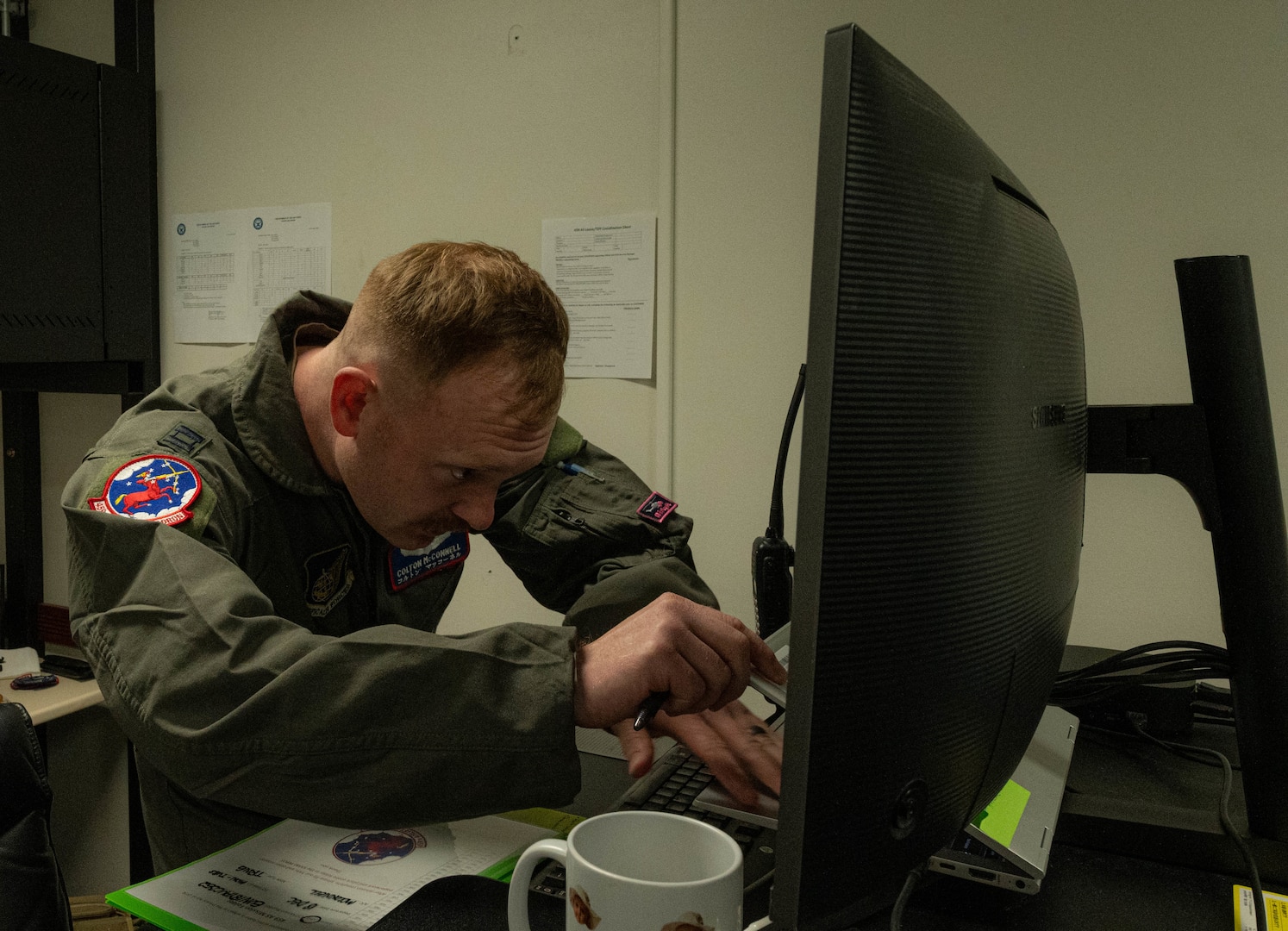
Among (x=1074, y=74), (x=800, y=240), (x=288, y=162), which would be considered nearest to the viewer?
(x=1074, y=74)

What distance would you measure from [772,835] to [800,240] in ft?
3.57

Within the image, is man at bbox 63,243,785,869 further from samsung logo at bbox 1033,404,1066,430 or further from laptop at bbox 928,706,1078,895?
samsung logo at bbox 1033,404,1066,430

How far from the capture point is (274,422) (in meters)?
0.94

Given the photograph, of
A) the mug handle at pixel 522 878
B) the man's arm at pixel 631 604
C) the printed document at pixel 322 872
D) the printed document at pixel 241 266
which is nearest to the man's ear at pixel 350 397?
the man's arm at pixel 631 604

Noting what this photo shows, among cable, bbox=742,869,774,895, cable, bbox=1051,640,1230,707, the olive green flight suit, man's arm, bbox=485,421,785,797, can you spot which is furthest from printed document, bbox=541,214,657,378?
cable, bbox=742,869,774,895

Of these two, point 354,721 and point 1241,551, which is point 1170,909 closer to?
point 1241,551

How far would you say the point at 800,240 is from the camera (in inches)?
58.7

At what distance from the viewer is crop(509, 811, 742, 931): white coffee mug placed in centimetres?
38

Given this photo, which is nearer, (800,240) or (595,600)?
(595,600)

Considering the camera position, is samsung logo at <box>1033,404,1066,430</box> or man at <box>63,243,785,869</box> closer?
samsung logo at <box>1033,404,1066,430</box>

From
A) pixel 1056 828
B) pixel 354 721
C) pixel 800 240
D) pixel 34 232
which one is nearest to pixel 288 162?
pixel 34 232

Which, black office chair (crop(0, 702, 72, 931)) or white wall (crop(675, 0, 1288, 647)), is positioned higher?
white wall (crop(675, 0, 1288, 647))

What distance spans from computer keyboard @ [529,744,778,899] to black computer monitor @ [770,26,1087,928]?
174 mm

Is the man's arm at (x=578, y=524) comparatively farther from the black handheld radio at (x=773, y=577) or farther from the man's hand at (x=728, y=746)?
the man's hand at (x=728, y=746)
